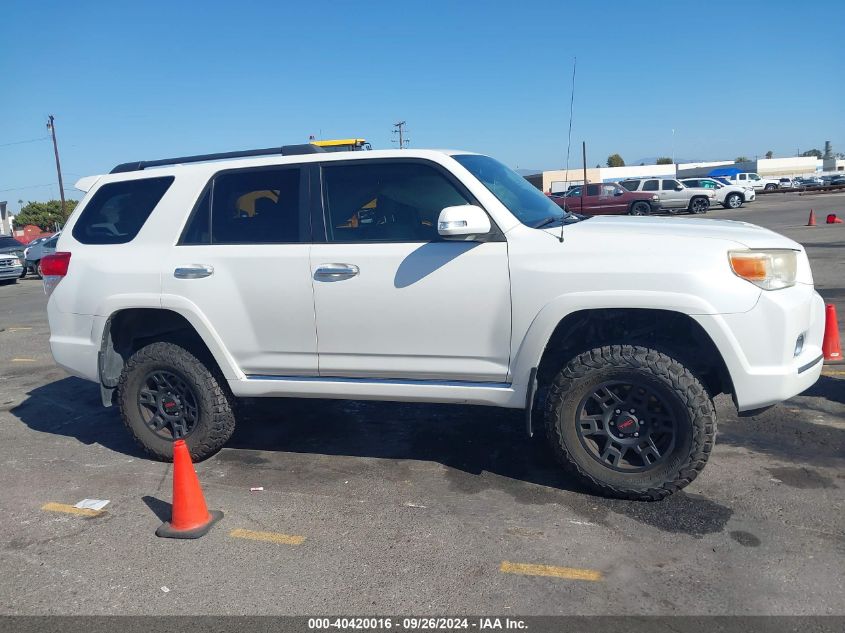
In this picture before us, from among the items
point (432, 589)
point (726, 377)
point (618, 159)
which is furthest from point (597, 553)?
point (618, 159)

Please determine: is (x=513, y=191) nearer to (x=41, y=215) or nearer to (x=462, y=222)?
(x=462, y=222)

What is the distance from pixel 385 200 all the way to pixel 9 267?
21350mm

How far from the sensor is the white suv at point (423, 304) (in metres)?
3.75

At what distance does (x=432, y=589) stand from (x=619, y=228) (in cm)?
222

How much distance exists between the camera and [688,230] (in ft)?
12.9

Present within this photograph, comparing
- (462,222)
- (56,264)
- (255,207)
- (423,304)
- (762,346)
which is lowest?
(762,346)

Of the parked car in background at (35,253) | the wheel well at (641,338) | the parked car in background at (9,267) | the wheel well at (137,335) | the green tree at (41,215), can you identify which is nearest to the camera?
the wheel well at (641,338)

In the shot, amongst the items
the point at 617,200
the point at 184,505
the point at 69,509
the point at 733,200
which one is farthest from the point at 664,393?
the point at 733,200

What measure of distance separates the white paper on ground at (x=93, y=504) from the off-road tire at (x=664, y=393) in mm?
2760

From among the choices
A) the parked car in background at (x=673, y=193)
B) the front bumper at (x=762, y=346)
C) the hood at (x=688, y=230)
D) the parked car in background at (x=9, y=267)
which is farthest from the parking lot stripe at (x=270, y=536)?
the parked car in background at (x=673, y=193)

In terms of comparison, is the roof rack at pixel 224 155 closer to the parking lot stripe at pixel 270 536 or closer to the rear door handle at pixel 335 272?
the rear door handle at pixel 335 272

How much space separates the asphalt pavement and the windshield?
5.27ft

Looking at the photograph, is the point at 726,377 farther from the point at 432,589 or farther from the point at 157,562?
the point at 157,562

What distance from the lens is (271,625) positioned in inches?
117
